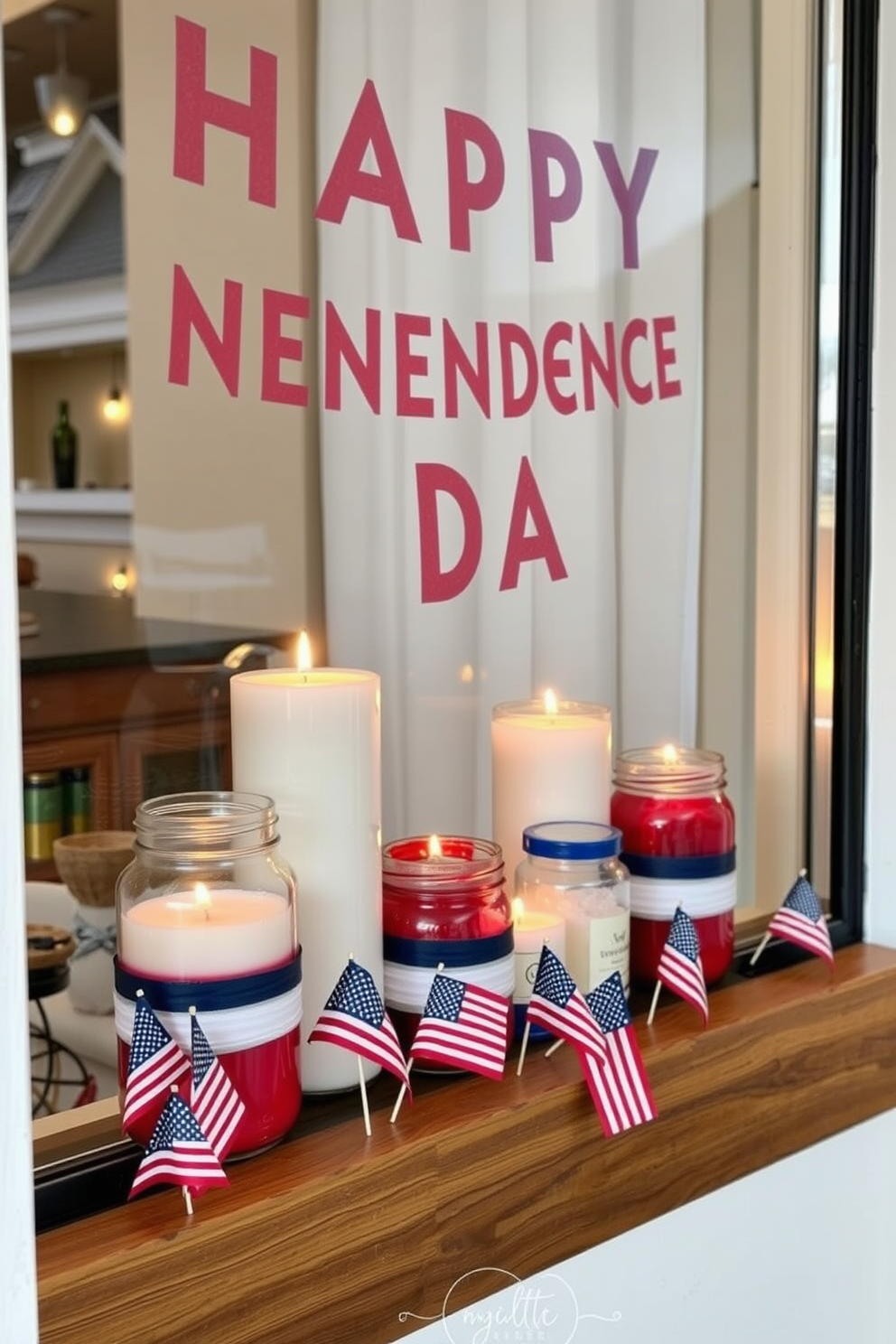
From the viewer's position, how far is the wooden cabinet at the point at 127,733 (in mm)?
1121

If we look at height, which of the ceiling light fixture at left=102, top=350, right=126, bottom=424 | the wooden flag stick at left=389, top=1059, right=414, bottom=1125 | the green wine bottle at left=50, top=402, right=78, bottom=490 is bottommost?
the wooden flag stick at left=389, top=1059, right=414, bottom=1125

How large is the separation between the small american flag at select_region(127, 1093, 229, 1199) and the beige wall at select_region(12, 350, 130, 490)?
395cm

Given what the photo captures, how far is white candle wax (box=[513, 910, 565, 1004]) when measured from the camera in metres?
0.97

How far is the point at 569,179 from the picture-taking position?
1271 millimetres

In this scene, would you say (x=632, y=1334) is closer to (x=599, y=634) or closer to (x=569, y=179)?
(x=599, y=634)

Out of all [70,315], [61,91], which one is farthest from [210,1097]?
[70,315]

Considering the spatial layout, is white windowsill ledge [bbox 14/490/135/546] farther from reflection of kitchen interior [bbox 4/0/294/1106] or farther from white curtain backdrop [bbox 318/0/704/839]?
white curtain backdrop [bbox 318/0/704/839]

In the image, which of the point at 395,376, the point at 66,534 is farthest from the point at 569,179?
the point at 66,534

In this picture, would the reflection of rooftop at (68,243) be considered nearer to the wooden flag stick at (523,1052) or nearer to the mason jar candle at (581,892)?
the mason jar candle at (581,892)

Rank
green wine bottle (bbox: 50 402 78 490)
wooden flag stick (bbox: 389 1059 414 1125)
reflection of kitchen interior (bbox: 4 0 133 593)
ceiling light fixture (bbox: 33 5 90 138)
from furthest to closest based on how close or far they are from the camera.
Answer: green wine bottle (bbox: 50 402 78 490)
reflection of kitchen interior (bbox: 4 0 133 593)
ceiling light fixture (bbox: 33 5 90 138)
wooden flag stick (bbox: 389 1059 414 1125)

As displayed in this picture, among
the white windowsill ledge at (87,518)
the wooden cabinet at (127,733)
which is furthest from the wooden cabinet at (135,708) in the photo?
the white windowsill ledge at (87,518)

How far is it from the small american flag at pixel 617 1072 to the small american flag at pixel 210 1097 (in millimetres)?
250

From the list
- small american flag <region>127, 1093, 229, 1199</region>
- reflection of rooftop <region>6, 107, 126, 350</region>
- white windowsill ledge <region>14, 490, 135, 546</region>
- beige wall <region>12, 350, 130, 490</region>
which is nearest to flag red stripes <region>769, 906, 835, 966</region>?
small american flag <region>127, 1093, 229, 1199</region>

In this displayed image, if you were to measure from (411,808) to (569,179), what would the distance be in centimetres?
58
